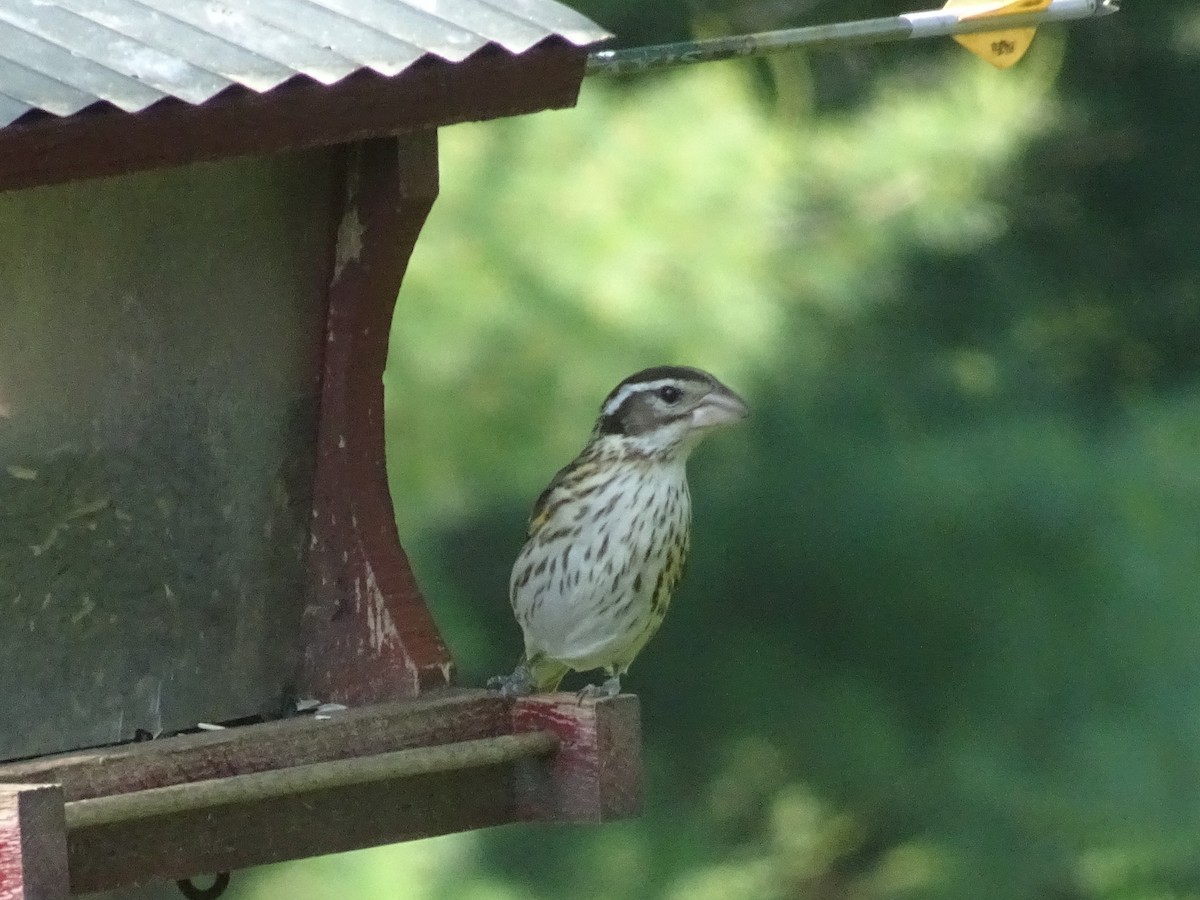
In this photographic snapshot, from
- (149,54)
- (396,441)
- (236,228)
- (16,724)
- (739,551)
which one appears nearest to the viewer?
(149,54)

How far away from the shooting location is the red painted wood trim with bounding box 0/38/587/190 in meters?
2.59

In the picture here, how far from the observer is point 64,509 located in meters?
A: 2.92

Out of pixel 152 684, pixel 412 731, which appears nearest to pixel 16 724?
pixel 152 684

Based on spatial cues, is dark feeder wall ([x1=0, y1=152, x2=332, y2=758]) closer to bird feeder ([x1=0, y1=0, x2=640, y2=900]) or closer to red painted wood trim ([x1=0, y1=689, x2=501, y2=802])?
bird feeder ([x1=0, y1=0, x2=640, y2=900])

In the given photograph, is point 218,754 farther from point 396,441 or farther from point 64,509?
point 396,441

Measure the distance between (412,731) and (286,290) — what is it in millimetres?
549

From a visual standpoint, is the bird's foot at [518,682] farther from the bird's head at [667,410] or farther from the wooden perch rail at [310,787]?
the wooden perch rail at [310,787]

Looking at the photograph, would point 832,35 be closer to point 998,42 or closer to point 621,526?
point 998,42

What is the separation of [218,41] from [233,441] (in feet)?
1.77

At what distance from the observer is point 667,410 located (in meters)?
4.06

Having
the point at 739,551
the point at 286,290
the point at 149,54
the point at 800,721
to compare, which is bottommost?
the point at 800,721

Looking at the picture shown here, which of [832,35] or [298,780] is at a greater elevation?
[832,35]

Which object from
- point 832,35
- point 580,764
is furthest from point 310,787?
point 832,35

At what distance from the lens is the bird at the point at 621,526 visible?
4.02 meters
